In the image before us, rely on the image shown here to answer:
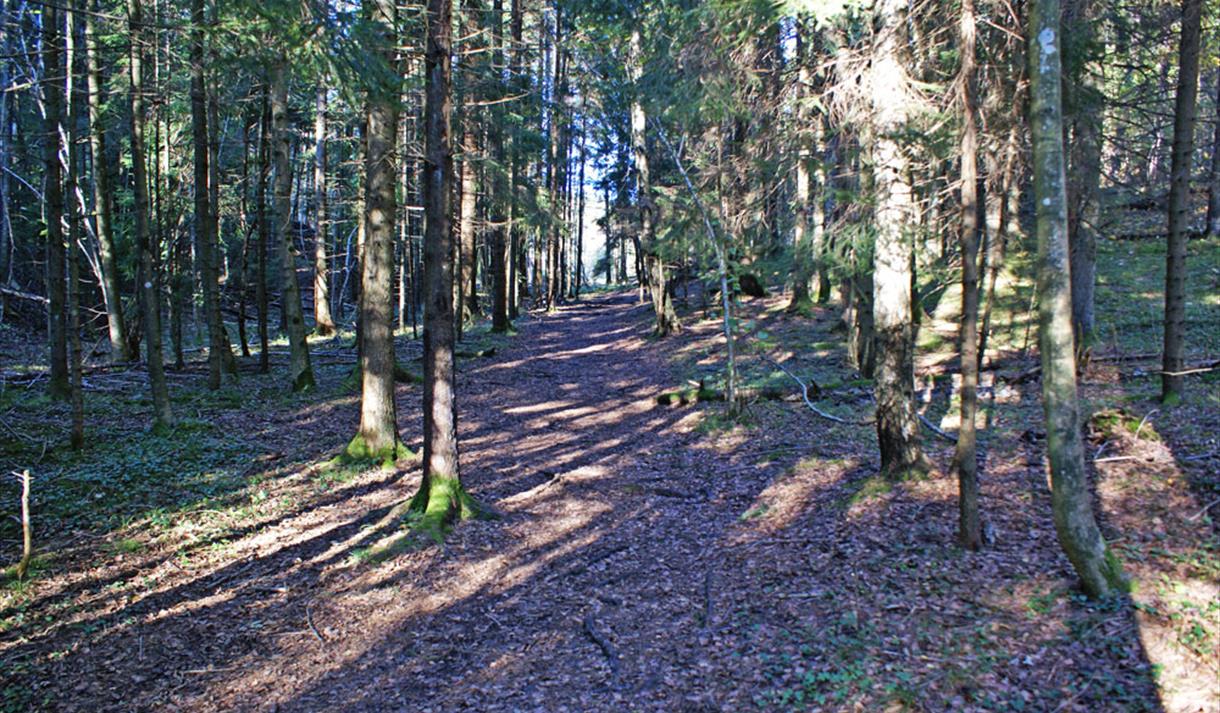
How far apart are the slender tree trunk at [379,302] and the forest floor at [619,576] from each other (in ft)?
2.25

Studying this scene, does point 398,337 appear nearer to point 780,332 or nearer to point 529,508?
point 780,332

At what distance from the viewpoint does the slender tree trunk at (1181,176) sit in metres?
8.42

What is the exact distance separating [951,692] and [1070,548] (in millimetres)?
1678

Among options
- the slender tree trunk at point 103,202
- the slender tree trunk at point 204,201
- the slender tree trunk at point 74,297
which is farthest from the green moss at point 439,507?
the slender tree trunk at point 204,201

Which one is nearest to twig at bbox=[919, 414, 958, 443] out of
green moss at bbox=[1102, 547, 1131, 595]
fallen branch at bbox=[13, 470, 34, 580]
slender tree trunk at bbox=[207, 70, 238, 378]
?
green moss at bbox=[1102, 547, 1131, 595]

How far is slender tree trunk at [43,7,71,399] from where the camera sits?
8594 millimetres

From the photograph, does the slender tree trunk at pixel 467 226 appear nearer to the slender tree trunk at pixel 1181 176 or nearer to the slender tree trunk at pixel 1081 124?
the slender tree trunk at pixel 1081 124

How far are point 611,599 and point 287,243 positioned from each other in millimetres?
11430

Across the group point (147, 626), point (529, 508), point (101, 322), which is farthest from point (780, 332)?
point (101, 322)

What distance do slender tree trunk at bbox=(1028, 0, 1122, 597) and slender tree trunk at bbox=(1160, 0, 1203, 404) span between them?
5.26 metres

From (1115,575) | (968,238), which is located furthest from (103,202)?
(1115,575)

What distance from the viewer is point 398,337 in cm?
2372

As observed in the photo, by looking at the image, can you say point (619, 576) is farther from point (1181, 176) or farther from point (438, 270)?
point (1181, 176)

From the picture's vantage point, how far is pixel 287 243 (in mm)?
14156
